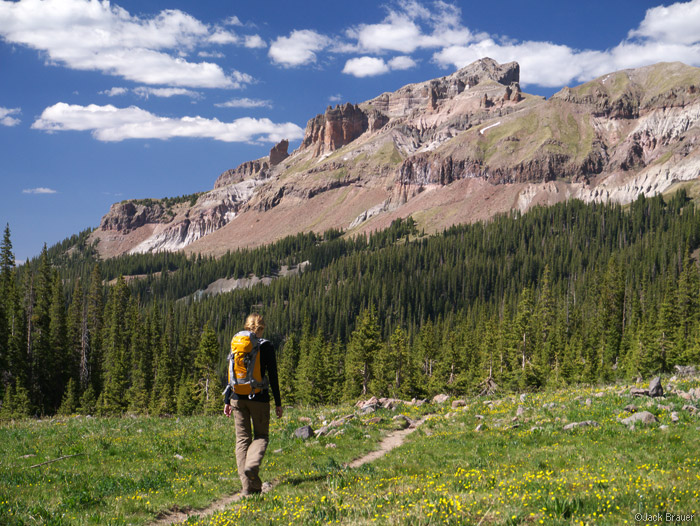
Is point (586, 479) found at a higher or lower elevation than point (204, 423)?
higher

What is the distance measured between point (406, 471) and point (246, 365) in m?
4.54

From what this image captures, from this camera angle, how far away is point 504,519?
22.1 ft

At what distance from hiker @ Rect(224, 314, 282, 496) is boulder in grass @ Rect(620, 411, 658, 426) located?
992 cm

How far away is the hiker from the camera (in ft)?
33.6

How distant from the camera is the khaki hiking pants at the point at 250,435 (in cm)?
1023

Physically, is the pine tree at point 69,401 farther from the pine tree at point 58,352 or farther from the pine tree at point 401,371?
the pine tree at point 401,371

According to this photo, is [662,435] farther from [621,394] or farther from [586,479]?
[621,394]

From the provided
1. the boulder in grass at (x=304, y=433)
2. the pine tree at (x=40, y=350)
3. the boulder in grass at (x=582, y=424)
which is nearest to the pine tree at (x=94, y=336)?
the pine tree at (x=40, y=350)

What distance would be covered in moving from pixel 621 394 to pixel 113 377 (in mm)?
61984

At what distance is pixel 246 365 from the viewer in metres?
10.4

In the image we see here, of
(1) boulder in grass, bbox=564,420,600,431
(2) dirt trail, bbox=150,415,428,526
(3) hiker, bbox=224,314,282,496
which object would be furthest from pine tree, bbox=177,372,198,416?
(3) hiker, bbox=224,314,282,496

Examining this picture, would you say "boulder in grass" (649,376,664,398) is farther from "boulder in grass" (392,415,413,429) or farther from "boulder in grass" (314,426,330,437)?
"boulder in grass" (314,426,330,437)

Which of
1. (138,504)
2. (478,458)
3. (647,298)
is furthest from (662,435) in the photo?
(647,298)

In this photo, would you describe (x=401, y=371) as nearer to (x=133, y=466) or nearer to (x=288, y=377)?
(x=288, y=377)
